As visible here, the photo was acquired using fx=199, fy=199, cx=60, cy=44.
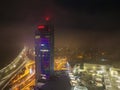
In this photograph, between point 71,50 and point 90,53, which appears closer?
point 90,53

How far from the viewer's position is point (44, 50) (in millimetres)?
29859

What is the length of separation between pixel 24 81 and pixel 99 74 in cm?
1280

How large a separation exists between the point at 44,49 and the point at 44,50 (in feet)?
0.63

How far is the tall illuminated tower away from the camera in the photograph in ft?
97.9

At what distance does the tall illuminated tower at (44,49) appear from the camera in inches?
1174

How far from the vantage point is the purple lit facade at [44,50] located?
97.9ft

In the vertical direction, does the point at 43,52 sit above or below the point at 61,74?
above

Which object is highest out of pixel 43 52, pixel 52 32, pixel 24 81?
pixel 52 32

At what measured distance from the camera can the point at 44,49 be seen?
98.4 feet

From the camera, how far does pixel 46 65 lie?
29.9 meters

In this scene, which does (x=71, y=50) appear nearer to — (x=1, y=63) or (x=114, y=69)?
(x=1, y=63)

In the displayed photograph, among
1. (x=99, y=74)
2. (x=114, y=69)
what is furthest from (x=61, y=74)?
(x=114, y=69)

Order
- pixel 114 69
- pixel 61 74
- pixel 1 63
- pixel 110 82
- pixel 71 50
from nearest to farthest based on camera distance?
pixel 110 82, pixel 114 69, pixel 61 74, pixel 1 63, pixel 71 50

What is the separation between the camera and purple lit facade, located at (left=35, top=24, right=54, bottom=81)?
97.9ft
